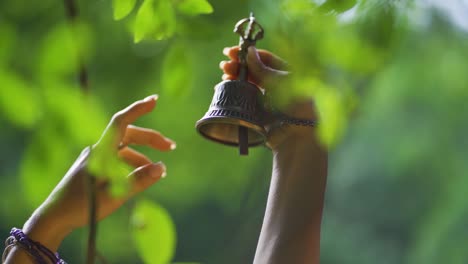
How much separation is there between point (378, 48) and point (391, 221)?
133 inches

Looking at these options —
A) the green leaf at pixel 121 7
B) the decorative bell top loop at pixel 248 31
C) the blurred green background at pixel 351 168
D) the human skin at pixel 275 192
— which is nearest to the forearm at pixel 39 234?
the human skin at pixel 275 192

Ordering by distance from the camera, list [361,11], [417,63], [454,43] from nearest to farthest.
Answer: [361,11] < [454,43] < [417,63]

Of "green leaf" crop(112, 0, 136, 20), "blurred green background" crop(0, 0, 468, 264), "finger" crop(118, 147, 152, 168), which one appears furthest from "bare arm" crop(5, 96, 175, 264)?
"blurred green background" crop(0, 0, 468, 264)

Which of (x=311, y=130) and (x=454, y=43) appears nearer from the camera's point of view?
(x=311, y=130)

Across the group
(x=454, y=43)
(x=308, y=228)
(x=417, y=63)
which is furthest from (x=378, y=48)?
(x=417, y=63)

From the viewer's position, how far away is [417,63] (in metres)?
3.24

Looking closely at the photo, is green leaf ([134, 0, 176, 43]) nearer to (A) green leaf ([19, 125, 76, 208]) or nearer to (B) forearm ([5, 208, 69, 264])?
(A) green leaf ([19, 125, 76, 208])

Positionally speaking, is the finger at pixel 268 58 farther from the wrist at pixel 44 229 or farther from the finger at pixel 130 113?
the wrist at pixel 44 229

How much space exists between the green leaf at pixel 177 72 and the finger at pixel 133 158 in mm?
346

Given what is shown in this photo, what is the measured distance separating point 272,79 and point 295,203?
100 millimetres

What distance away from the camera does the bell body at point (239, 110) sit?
696 mm

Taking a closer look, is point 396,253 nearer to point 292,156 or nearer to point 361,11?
point 292,156

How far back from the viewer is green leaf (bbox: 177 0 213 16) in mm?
374

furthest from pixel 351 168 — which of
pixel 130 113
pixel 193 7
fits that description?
pixel 193 7
